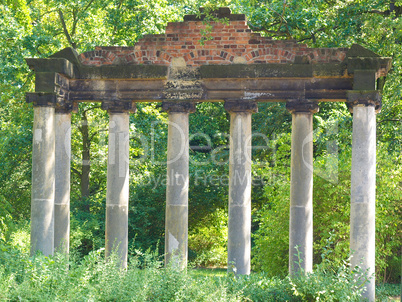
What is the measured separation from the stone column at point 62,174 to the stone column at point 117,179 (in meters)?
1.57

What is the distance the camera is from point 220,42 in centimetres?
1944

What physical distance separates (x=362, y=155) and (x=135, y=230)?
20.2m

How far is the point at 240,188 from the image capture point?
62.7 ft

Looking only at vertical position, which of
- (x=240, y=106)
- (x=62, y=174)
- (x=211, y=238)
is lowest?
(x=211, y=238)

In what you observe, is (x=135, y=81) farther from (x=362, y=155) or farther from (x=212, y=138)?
(x=212, y=138)

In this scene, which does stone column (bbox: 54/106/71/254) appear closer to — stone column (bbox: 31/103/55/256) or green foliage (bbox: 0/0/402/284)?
stone column (bbox: 31/103/55/256)

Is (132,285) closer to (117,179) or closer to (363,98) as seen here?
(117,179)

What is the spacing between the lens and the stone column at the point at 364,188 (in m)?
17.5

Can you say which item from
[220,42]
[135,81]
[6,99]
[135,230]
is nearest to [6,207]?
[6,99]

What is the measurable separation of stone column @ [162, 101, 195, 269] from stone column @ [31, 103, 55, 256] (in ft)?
12.7

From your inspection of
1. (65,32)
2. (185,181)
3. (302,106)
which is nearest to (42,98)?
(185,181)

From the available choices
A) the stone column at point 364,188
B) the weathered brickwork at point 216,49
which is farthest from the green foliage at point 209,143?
the stone column at point 364,188

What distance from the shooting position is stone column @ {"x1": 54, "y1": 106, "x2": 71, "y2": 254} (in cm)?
2017

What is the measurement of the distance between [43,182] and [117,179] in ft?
8.52
